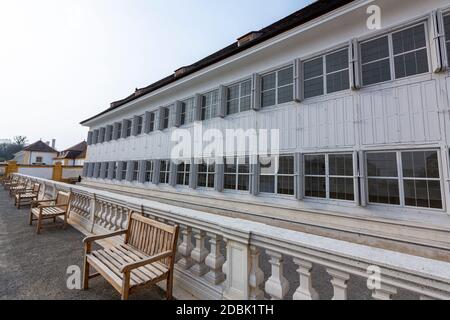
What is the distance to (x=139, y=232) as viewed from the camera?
10.2ft

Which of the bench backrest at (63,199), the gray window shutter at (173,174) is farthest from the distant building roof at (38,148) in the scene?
the bench backrest at (63,199)

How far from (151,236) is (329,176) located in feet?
20.6

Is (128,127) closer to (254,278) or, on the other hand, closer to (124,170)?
(124,170)

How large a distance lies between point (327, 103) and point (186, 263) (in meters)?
6.98

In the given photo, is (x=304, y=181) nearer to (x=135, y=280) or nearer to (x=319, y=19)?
(x=319, y=19)

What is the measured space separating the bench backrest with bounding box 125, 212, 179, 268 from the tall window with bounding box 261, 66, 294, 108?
7.27 meters

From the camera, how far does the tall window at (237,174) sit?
9188 millimetres

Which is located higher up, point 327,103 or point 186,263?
point 327,103

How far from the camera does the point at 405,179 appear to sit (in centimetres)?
582

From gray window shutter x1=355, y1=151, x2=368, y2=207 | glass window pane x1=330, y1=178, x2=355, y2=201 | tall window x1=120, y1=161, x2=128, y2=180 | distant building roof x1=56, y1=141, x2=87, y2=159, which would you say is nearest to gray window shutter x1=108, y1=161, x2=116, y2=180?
tall window x1=120, y1=161, x2=128, y2=180

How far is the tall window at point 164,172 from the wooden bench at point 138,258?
978cm

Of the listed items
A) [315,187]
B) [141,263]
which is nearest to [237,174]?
[315,187]

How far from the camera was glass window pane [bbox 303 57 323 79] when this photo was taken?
760 centimetres

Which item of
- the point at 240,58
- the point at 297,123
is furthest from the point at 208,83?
the point at 297,123
